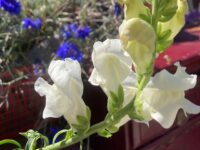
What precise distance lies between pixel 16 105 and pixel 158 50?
0.63 m

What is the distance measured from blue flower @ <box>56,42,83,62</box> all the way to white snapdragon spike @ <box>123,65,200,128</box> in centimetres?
70

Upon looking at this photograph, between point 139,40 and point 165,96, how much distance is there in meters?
0.07

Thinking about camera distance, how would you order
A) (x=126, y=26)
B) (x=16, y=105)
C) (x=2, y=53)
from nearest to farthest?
(x=126, y=26)
(x=16, y=105)
(x=2, y=53)

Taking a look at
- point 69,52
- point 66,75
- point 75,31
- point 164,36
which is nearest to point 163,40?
point 164,36

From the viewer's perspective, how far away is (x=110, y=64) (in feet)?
1.65

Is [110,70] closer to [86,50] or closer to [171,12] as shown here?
[171,12]

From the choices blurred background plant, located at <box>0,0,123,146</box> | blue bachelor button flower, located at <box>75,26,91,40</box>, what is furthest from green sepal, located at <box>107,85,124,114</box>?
blue bachelor button flower, located at <box>75,26,91,40</box>

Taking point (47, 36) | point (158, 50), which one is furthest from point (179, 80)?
point (47, 36)

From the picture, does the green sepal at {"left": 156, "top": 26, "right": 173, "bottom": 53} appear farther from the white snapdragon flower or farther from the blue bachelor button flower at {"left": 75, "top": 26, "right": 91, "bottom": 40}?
the blue bachelor button flower at {"left": 75, "top": 26, "right": 91, "bottom": 40}

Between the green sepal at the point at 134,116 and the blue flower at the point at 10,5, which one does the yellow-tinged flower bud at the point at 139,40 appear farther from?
the blue flower at the point at 10,5

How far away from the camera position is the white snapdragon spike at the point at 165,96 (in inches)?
18.8

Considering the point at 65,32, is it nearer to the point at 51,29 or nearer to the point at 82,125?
the point at 51,29

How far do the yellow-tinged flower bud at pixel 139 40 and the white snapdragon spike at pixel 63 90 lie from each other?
74mm

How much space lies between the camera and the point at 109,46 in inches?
19.8
